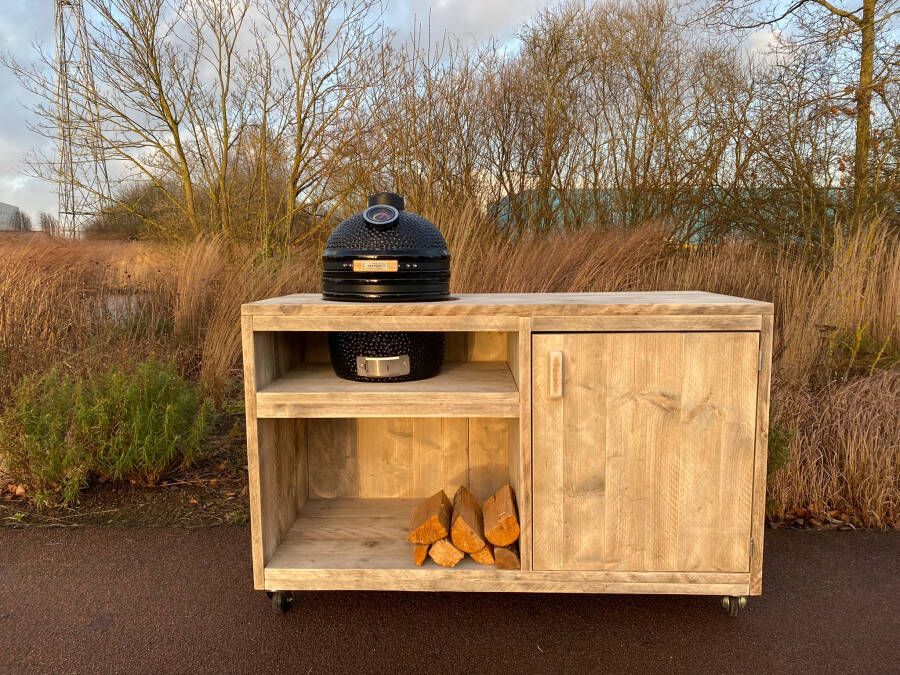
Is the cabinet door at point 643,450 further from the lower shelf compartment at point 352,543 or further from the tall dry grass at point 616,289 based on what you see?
the tall dry grass at point 616,289

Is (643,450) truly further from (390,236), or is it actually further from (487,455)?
(390,236)

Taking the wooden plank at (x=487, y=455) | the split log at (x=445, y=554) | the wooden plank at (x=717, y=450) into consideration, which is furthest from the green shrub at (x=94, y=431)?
the wooden plank at (x=717, y=450)

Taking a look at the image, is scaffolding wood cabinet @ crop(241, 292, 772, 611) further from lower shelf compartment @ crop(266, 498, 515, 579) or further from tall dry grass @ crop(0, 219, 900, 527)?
tall dry grass @ crop(0, 219, 900, 527)

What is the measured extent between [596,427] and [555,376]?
7.0 inches

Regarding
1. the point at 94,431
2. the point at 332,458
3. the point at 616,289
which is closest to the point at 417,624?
the point at 332,458

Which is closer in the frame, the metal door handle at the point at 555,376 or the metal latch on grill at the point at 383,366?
the metal door handle at the point at 555,376

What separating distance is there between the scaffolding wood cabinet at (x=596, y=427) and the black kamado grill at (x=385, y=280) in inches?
2.7

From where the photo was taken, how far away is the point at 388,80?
635cm

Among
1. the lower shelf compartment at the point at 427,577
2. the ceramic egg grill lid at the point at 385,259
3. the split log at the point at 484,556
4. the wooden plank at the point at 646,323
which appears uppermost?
the ceramic egg grill lid at the point at 385,259

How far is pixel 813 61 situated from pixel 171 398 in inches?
249

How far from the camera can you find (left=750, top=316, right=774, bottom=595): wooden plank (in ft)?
5.00

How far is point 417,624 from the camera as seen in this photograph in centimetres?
171

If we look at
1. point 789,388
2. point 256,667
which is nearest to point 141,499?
point 256,667

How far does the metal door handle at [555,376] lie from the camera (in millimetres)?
1542
